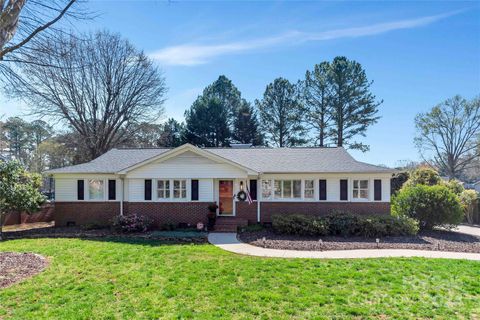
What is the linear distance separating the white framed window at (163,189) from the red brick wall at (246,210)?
3.83m

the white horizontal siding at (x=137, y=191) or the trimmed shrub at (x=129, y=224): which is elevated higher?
the white horizontal siding at (x=137, y=191)

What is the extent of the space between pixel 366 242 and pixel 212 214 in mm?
7131

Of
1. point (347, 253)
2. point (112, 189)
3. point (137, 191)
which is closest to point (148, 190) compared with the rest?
point (137, 191)

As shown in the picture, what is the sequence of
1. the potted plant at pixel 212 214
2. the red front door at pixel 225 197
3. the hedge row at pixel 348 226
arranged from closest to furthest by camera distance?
the hedge row at pixel 348 226, the potted plant at pixel 212 214, the red front door at pixel 225 197

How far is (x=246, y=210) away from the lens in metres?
Result: 15.7

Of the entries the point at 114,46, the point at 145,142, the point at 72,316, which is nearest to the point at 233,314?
the point at 72,316

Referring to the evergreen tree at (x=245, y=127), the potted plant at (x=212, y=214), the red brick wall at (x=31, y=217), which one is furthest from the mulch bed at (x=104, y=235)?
the evergreen tree at (x=245, y=127)

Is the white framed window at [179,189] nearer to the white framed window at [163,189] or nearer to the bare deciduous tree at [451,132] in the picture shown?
the white framed window at [163,189]

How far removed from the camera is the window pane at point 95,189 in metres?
16.1

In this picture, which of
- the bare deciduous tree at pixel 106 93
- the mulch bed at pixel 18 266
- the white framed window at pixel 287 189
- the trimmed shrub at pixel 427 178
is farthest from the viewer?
the bare deciduous tree at pixel 106 93

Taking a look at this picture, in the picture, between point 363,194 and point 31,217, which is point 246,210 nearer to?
point 363,194

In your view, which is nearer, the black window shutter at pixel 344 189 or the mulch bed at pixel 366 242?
the mulch bed at pixel 366 242

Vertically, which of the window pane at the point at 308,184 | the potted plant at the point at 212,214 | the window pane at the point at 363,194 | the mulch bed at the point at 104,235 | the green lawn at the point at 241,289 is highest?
the window pane at the point at 308,184

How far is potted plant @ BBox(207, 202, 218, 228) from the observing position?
14492 mm
